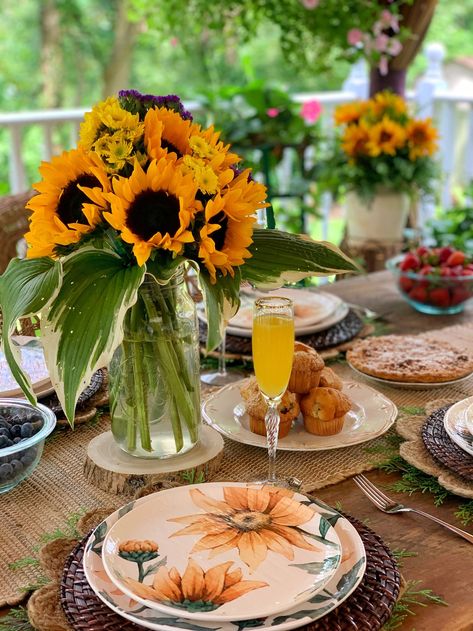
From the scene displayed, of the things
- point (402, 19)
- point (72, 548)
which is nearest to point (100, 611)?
point (72, 548)

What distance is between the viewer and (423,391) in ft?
4.69

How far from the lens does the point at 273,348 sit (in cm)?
105

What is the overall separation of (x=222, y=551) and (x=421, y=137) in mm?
2113

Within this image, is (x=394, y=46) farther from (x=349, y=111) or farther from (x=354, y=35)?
(x=349, y=111)

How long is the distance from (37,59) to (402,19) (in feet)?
20.6

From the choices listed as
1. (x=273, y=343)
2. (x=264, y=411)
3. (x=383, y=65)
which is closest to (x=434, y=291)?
(x=264, y=411)

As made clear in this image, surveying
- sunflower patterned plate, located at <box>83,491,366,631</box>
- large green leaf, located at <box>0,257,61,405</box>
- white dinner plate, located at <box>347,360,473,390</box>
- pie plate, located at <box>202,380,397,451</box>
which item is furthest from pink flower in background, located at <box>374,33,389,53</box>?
sunflower patterned plate, located at <box>83,491,366,631</box>

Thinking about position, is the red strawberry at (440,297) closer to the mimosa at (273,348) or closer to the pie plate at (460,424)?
the pie plate at (460,424)

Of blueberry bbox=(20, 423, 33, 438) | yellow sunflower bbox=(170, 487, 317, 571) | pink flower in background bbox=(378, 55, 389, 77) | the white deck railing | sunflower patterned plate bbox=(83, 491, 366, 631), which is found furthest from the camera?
the white deck railing

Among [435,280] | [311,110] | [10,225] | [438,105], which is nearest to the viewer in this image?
[435,280]

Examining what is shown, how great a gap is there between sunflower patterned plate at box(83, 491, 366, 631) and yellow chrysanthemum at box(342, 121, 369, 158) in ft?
6.60

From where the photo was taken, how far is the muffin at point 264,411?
120 cm

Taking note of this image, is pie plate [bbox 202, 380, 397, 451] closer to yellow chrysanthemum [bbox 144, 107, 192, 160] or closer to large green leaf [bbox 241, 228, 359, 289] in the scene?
large green leaf [bbox 241, 228, 359, 289]

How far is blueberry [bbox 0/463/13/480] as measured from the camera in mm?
1072
